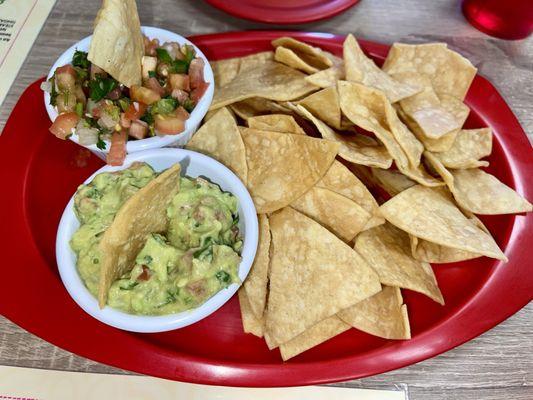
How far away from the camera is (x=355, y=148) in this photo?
1.54m

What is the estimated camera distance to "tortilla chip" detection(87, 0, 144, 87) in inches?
48.8

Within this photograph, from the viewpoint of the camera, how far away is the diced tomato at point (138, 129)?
1.42m

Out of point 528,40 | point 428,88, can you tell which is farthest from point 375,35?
point 528,40

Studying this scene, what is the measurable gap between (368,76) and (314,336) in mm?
872

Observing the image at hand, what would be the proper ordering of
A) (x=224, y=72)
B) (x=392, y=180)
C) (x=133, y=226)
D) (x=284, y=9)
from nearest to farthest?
1. (x=133, y=226)
2. (x=392, y=180)
3. (x=224, y=72)
4. (x=284, y=9)

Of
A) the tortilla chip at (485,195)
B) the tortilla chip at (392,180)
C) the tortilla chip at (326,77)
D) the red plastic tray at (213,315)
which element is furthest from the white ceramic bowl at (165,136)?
the tortilla chip at (485,195)

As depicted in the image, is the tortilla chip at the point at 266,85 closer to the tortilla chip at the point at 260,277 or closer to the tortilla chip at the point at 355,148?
the tortilla chip at the point at 355,148

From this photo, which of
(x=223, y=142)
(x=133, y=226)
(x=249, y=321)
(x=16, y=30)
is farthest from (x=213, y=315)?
(x=16, y=30)

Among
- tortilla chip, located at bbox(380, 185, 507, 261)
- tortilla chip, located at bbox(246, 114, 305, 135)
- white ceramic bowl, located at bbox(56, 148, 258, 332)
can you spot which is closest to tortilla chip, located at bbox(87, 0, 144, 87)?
white ceramic bowl, located at bbox(56, 148, 258, 332)

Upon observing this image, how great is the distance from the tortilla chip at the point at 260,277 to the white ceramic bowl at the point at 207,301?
0.08 meters

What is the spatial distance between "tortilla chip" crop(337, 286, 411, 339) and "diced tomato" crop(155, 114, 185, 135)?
0.74 metres

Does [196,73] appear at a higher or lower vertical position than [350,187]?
higher

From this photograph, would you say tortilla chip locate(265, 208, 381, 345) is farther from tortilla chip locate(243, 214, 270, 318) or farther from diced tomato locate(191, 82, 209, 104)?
diced tomato locate(191, 82, 209, 104)

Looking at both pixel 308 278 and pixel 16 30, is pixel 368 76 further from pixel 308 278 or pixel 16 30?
pixel 16 30
